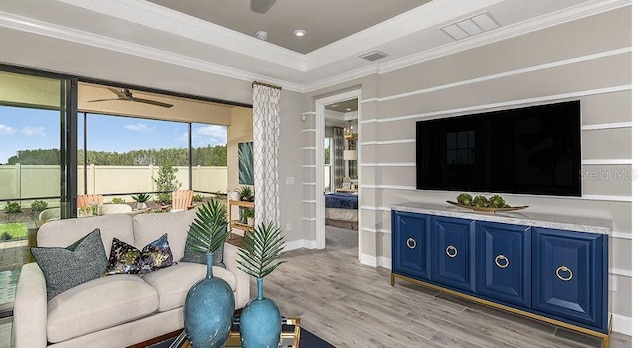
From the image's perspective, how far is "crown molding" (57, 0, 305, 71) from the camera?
3061 mm

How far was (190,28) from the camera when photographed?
3.61m

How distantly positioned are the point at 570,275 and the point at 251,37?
13.7ft

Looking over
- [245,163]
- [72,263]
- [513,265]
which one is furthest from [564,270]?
[245,163]

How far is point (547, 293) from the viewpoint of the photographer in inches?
104

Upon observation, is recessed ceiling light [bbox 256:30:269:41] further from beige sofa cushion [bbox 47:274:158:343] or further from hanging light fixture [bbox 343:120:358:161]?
hanging light fixture [bbox 343:120:358:161]

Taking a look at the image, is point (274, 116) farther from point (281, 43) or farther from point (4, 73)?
point (4, 73)

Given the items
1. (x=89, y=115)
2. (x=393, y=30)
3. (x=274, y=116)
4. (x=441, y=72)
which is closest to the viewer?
(x=393, y=30)

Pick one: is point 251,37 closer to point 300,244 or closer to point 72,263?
point 72,263

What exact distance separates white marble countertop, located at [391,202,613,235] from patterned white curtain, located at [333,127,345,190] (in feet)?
22.4

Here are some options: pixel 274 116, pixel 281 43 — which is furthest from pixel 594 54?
pixel 274 116

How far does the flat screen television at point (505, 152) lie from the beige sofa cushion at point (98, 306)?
3186 millimetres

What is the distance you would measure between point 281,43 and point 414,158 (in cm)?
237

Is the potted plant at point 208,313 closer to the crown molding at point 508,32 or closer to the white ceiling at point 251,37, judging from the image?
the white ceiling at point 251,37

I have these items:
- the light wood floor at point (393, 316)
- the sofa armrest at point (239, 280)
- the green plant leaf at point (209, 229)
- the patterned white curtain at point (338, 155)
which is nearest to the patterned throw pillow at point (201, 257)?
the sofa armrest at point (239, 280)
